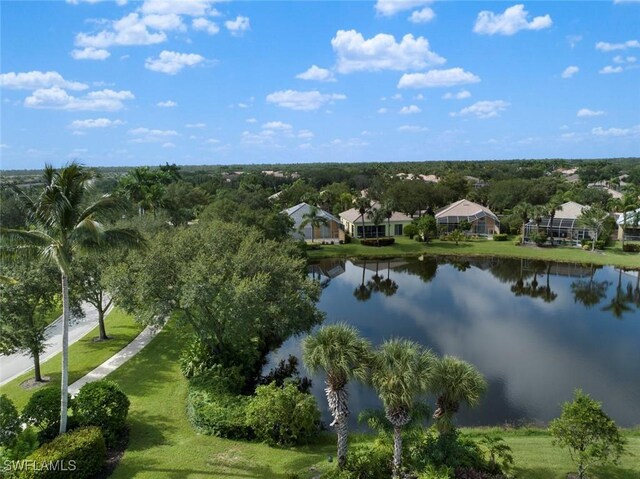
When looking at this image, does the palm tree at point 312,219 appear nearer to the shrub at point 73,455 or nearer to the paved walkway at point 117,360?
the paved walkway at point 117,360

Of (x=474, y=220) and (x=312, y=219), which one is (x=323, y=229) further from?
(x=474, y=220)

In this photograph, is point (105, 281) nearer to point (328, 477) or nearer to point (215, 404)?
point (215, 404)

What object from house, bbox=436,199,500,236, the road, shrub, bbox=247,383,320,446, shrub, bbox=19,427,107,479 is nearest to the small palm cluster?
shrub, bbox=247,383,320,446

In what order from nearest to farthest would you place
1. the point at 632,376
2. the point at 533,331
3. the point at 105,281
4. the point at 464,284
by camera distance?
the point at 105,281, the point at 632,376, the point at 533,331, the point at 464,284

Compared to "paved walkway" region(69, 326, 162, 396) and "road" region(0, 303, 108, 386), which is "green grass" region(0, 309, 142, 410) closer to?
"paved walkway" region(69, 326, 162, 396)

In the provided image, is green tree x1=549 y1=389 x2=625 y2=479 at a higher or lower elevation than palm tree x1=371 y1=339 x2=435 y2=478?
lower

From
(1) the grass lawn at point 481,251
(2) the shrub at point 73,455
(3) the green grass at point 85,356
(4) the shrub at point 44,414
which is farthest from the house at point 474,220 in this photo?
(2) the shrub at point 73,455

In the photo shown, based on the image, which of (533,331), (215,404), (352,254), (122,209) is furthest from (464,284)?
(122,209)
